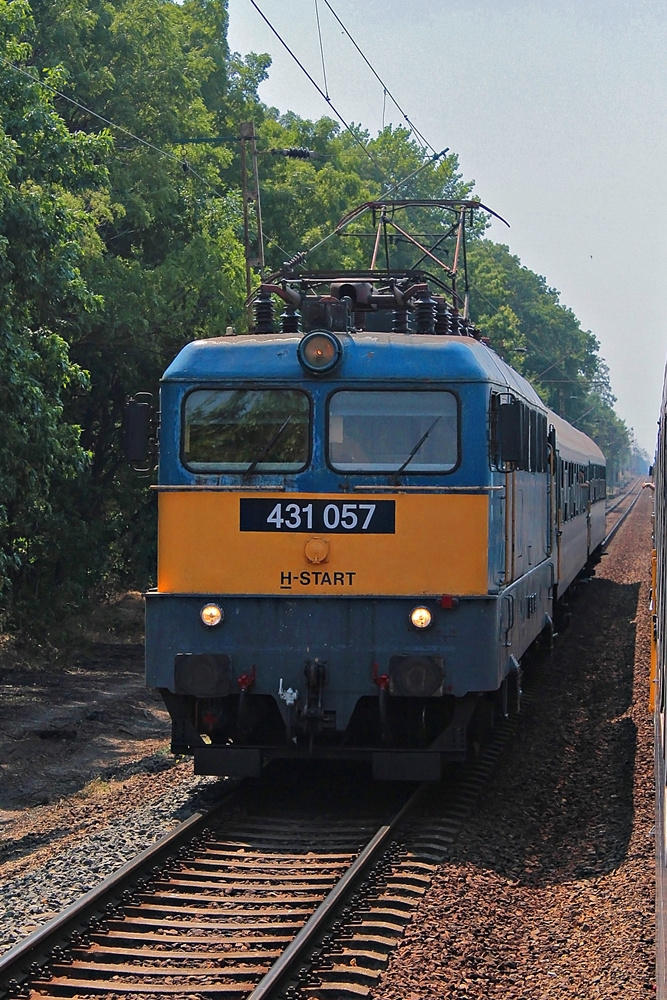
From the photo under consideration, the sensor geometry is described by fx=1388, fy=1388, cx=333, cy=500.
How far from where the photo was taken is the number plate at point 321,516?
9227 millimetres

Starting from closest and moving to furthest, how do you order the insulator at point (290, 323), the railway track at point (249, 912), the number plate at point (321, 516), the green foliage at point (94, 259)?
1. the railway track at point (249, 912)
2. the number plate at point (321, 516)
3. the insulator at point (290, 323)
4. the green foliage at point (94, 259)

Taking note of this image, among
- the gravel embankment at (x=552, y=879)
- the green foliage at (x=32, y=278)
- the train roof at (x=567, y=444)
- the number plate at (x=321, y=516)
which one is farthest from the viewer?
the train roof at (x=567, y=444)

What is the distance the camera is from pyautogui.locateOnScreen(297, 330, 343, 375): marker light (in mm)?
9312

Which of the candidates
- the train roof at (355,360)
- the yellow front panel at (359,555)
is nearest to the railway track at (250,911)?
the yellow front panel at (359,555)

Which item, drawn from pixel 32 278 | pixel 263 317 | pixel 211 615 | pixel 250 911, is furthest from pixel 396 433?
pixel 32 278

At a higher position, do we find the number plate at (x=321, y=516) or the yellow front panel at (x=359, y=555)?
the number plate at (x=321, y=516)

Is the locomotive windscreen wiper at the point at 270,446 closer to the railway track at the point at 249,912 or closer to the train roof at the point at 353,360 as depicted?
the train roof at the point at 353,360

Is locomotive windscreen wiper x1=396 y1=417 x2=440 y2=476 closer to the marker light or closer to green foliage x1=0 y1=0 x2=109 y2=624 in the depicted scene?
the marker light

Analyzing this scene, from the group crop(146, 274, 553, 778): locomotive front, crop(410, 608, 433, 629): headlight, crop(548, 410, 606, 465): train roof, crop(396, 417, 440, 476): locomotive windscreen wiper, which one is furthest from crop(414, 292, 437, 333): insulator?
crop(548, 410, 606, 465): train roof

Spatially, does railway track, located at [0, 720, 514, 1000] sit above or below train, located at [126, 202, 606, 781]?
below

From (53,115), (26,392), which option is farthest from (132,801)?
(53,115)

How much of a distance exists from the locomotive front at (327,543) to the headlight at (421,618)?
0.02 metres

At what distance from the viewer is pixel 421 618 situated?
9.11m

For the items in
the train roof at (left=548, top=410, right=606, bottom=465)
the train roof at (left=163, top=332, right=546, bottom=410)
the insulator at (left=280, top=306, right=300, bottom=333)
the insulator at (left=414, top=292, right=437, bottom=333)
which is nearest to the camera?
the train roof at (left=163, top=332, right=546, bottom=410)
